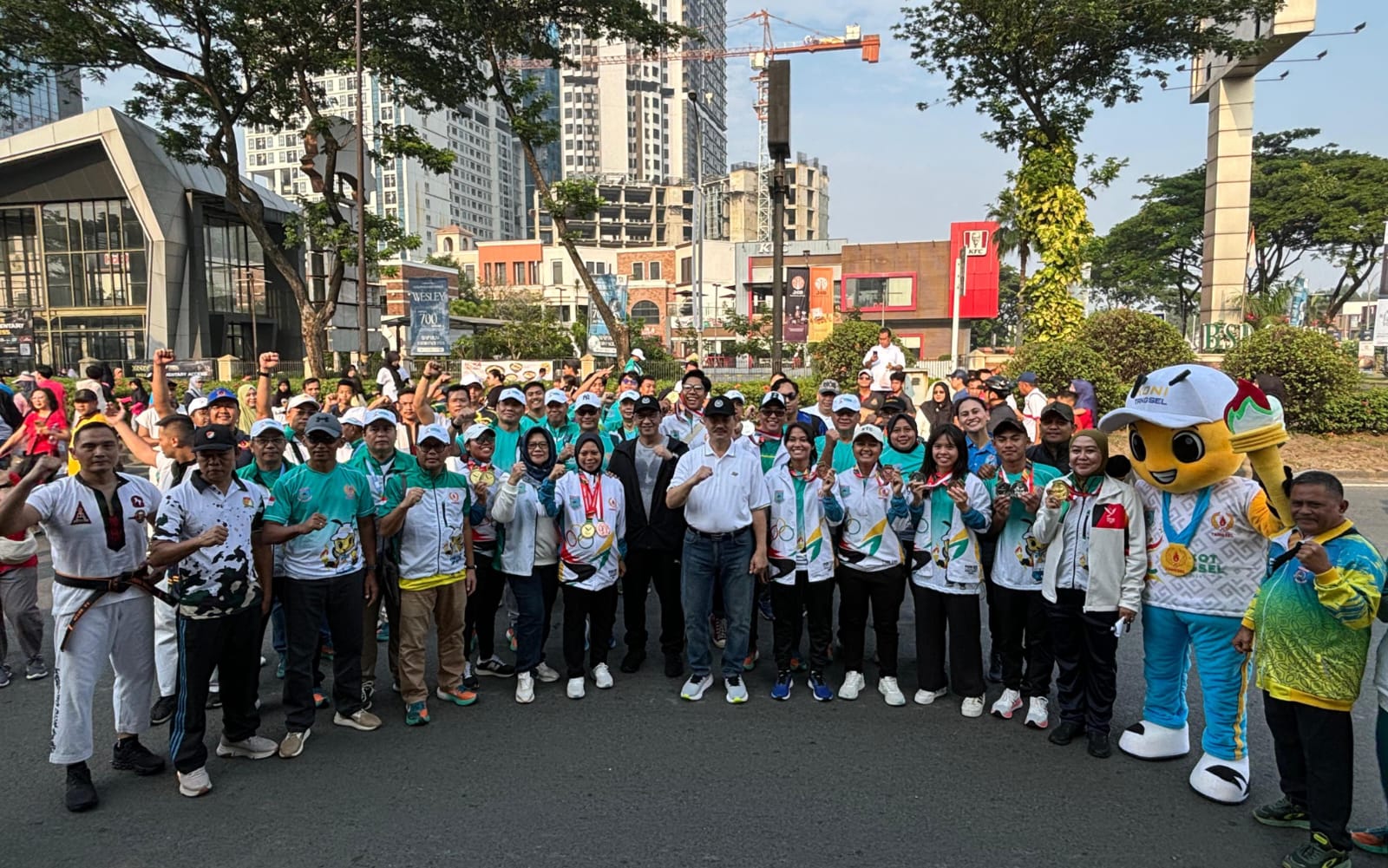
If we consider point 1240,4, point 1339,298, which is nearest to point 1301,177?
point 1339,298

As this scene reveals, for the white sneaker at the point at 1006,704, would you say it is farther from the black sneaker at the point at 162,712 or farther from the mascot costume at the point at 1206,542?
the black sneaker at the point at 162,712

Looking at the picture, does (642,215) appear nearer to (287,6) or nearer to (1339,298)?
(1339,298)

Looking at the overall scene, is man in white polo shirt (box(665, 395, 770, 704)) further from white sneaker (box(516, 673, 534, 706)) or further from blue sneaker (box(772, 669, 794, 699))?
white sneaker (box(516, 673, 534, 706))

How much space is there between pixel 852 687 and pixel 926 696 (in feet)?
1.49

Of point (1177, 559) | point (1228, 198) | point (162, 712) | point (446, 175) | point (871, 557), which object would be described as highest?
point (446, 175)

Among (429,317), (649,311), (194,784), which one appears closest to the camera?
(194,784)

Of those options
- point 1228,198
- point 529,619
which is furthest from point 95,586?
point 1228,198

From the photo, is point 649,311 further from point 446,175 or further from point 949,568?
point 949,568

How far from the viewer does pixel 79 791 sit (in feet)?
12.8

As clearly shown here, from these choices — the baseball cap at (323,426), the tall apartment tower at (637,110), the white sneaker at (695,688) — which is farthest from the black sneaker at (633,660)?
the tall apartment tower at (637,110)

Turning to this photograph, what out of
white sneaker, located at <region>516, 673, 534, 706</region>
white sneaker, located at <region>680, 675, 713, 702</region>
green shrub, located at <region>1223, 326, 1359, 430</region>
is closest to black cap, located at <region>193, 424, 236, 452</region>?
white sneaker, located at <region>516, 673, 534, 706</region>

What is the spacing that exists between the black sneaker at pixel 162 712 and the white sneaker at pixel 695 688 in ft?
10.2

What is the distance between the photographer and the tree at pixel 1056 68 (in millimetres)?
18312

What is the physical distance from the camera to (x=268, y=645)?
625 cm
